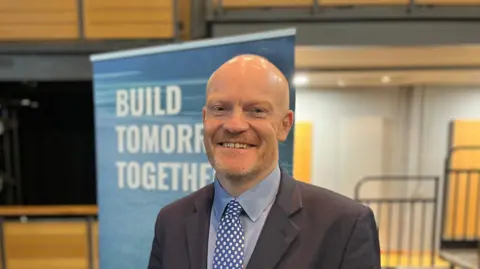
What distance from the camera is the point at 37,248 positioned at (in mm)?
3357

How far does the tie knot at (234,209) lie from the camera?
1029 mm

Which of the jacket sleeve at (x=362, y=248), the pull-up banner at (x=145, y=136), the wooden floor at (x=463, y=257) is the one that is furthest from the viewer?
the wooden floor at (x=463, y=257)

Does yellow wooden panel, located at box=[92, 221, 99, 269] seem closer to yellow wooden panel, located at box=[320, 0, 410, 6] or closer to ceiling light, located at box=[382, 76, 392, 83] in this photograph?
yellow wooden panel, located at box=[320, 0, 410, 6]

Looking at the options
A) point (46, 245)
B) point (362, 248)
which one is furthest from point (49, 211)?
point (362, 248)

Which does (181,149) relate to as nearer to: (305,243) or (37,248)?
(305,243)

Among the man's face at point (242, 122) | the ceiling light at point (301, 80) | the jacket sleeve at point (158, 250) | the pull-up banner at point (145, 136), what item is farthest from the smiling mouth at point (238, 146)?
the ceiling light at point (301, 80)

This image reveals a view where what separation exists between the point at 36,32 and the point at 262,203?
3115 mm

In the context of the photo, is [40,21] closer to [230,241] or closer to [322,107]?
[230,241]

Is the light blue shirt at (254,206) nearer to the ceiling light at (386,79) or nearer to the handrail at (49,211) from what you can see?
the handrail at (49,211)

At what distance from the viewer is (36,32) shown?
337cm

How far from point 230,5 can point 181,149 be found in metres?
1.78

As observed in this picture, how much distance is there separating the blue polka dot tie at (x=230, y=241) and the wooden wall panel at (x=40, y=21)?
290cm

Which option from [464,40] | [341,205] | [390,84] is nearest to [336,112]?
[390,84]

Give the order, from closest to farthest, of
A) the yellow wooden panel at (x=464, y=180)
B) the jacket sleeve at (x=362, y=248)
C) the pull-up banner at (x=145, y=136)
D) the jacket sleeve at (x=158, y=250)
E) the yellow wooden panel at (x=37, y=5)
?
1. the jacket sleeve at (x=362, y=248)
2. the jacket sleeve at (x=158, y=250)
3. the pull-up banner at (x=145, y=136)
4. the yellow wooden panel at (x=37, y=5)
5. the yellow wooden panel at (x=464, y=180)
